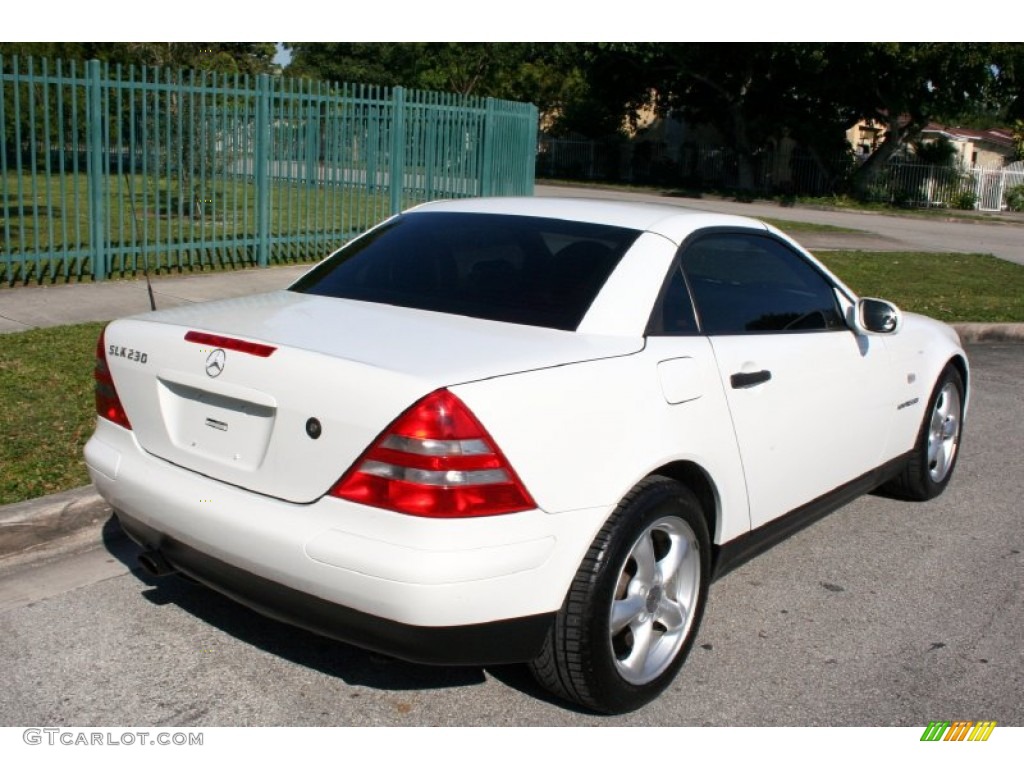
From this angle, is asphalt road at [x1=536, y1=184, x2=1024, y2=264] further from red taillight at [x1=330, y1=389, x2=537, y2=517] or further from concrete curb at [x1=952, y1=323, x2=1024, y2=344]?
red taillight at [x1=330, y1=389, x2=537, y2=517]

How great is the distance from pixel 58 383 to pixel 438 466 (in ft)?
14.9

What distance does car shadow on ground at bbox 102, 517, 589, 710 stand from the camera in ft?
12.0

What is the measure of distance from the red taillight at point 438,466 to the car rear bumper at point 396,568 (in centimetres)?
4

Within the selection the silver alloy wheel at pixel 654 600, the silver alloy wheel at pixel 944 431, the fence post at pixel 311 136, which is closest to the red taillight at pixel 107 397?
the silver alloy wheel at pixel 654 600

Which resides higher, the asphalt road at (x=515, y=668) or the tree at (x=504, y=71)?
the tree at (x=504, y=71)

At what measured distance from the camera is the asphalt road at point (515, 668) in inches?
137

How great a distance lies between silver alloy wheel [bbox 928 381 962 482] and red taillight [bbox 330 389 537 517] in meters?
3.40

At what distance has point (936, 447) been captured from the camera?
5.83 m

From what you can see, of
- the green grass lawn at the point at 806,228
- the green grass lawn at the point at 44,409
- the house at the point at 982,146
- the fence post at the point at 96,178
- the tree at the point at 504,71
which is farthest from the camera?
the tree at the point at 504,71

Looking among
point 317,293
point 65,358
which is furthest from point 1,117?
point 317,293

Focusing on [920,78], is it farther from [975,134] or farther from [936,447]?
[936,447]

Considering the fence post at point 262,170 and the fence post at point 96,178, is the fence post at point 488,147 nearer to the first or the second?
the fence post at point 262,170

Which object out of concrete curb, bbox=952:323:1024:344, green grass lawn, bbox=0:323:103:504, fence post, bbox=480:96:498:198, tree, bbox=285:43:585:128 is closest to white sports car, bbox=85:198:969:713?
green grass lawn, bbox=0:323:103:504

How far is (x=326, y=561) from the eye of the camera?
3.04 metres
